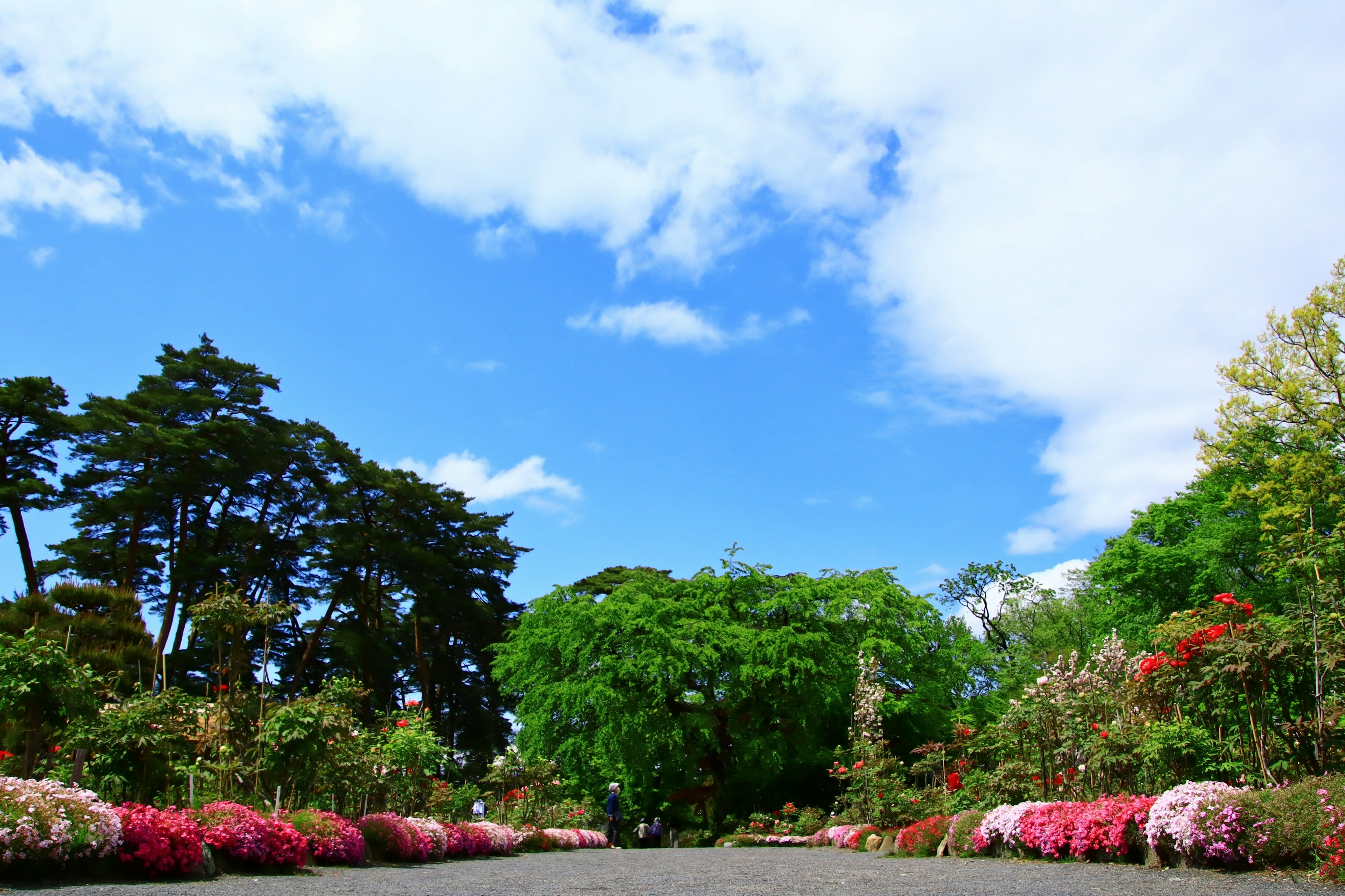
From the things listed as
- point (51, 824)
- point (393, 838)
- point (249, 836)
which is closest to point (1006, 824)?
point (393, 838)

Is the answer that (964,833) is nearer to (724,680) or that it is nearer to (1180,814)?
(1180,814)

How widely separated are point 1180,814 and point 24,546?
27741 mm

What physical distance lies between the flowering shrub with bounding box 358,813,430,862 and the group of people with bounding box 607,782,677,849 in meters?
8.48

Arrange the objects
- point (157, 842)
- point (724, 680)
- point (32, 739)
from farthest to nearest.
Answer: point (724, 680) < point (32, 739) < point (157, 842)

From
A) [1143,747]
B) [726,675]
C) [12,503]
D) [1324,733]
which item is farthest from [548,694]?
[1324,733]

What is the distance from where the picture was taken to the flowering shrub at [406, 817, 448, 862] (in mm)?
11477

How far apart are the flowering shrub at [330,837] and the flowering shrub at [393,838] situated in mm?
512

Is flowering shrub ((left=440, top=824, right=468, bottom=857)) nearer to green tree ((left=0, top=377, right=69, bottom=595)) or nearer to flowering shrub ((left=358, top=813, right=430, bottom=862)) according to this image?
flowering shrub ((left=358, top=813, right=430, bottom=862))

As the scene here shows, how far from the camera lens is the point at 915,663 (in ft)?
80.7

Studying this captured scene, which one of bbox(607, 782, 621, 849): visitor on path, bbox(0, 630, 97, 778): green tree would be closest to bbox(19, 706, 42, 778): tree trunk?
bbox(0, 630, 97, 778): green tree

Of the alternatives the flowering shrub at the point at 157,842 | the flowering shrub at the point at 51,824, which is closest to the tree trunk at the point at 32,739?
the flowering shrub at the point at 157,842

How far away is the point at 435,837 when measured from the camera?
38.3 feet

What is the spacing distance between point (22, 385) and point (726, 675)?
20.3 metres

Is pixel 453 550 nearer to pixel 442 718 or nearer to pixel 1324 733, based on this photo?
pixel 442 718
